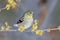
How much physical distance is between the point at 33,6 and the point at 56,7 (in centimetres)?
23

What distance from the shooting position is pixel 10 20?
2033mm

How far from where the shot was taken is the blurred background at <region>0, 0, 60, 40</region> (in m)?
2.01

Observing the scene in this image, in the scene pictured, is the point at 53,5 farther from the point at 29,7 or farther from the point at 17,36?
the point at 17,36

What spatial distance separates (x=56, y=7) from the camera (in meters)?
2.04

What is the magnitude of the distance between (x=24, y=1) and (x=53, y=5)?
0.96 ft

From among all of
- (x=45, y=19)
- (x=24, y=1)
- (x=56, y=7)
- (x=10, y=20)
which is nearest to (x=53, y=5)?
(x=56, y=7)

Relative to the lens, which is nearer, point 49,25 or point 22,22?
point 22,22

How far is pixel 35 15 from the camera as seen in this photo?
6.55 feet

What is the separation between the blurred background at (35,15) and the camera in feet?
6.59

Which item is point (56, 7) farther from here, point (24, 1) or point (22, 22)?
point (22, 22)

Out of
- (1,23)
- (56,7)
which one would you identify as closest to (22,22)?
(1,23)

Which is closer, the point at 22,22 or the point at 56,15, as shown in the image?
the point at 22,22

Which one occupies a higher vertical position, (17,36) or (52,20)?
(52,20)

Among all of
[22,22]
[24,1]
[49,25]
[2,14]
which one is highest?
[24,1]
